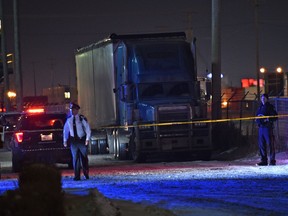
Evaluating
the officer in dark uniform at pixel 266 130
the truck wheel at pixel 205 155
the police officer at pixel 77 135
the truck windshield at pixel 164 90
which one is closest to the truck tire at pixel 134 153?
the truck windshield at pixel 164 90

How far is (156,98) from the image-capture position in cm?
→ 2200

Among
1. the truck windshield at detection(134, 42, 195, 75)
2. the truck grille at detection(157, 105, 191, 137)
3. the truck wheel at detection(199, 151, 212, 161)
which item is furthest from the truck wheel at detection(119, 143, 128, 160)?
the truck windshield at detection(134, 42, 195, 75)

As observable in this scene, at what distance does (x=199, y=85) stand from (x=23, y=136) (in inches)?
265

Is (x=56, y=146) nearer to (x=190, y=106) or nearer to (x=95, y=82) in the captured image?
(x=190, y=106)

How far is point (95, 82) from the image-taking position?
2558 centimetres

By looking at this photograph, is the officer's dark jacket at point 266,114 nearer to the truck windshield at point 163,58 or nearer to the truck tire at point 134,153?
the truck windshield at point 163,58

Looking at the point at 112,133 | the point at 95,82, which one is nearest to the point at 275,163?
the point at 112,133

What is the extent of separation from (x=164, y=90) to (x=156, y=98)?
38 cm

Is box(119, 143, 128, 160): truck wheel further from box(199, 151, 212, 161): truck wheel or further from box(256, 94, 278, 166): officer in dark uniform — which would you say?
box(256, 94, 278, 166): officer in dark uniform

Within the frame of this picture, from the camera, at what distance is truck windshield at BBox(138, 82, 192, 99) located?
71.9 ft

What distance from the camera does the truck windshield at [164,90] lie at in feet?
71.9

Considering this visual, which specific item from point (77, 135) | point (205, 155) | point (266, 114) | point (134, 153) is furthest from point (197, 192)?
point (205, 155)

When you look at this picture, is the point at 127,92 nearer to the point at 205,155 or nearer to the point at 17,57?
the point at 205,155

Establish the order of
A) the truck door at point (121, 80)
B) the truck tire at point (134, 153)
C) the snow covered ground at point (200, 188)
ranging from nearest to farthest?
the snow covered ground at point (200, 188) → the truck tire at point (134, 153) → the truck door at point (121, 80)
